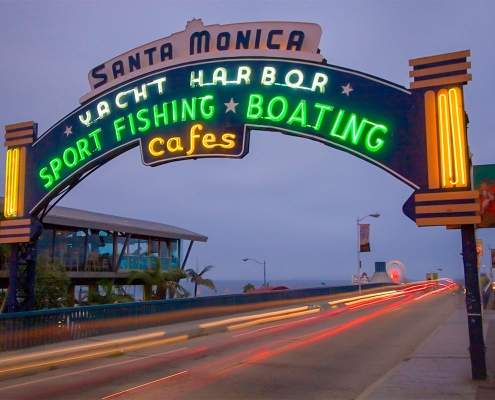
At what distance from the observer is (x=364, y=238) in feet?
147

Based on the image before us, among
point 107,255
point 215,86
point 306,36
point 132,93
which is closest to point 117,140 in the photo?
point 132,93

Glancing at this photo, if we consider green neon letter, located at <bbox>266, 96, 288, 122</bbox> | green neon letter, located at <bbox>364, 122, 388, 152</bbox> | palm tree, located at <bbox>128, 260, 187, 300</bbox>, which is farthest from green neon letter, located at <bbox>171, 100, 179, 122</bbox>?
palm tree, located at <bbox>128, 260, 187, 300</bbox>

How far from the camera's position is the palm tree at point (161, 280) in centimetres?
2824

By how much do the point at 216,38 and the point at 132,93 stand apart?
2.88m

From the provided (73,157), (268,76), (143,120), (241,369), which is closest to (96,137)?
(73,157)

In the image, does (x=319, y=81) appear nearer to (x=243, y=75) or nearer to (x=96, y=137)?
(x=243, y=75)

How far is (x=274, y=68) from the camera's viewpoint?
Answer: 46.6ft

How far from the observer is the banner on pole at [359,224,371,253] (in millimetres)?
44281

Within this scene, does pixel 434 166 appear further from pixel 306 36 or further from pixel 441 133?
pixel 306 36

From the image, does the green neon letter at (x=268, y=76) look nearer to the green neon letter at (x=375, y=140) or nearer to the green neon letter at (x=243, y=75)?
the green neon letter at (x=243, y=75)

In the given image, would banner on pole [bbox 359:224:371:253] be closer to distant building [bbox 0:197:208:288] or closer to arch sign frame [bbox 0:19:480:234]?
distant building [bbox 0:197:208:288]

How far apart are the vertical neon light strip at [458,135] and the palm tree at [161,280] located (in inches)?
764

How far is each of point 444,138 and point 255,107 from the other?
4.73m

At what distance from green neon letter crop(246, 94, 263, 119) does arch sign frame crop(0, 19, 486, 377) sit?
0.10 ft
